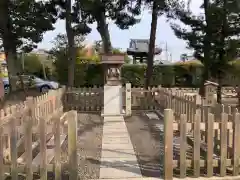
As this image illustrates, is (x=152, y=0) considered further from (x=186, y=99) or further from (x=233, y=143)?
(x=233, y=143)

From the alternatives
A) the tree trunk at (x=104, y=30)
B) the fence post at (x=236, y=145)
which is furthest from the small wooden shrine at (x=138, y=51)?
the fence post at (x=236, y=145)

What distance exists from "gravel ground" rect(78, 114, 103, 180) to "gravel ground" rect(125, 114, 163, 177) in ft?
2.18

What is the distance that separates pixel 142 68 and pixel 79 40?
5342 mm

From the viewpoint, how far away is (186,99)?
7.92m

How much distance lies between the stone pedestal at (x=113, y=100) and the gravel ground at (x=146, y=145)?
87 centimetres

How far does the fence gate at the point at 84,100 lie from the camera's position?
12.5 meters

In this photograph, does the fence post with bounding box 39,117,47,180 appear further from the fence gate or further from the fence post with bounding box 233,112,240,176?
the fence gate

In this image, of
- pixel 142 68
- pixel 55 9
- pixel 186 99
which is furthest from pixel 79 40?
pixel 186 99

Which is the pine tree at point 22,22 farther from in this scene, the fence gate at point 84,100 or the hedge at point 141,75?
the hedge at point 141,75

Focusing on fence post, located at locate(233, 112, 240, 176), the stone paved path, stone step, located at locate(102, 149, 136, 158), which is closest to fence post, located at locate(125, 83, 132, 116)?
the stone paved path

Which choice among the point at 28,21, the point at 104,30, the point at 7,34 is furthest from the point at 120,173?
the point at 104,30

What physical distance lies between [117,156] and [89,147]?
1.00 m

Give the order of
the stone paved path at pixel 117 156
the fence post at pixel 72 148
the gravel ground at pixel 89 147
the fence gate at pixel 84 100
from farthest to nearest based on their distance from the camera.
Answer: the fence gate at pixel 84 100 → the gravel ground at pixel 89 147 → the stone paved path at pixel 117 156 → the fence post at pixel 72 148

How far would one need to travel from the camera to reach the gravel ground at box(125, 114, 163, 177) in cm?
452
